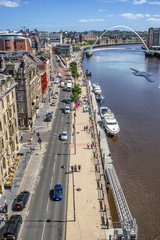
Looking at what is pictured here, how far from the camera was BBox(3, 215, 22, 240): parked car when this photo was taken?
36.0m

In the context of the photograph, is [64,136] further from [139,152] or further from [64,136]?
[139,152]

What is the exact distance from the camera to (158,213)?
4769 centimetres

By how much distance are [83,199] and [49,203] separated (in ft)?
21.3

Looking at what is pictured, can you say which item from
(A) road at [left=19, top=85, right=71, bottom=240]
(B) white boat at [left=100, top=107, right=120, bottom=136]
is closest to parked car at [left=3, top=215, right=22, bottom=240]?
(A) road at [left=19, top=85, right=71, bottom=240]

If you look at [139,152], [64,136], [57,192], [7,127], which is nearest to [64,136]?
[64,136]

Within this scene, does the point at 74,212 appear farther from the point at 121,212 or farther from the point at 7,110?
the point at 7,110

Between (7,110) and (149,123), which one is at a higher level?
(7,110)

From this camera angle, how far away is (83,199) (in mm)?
46062

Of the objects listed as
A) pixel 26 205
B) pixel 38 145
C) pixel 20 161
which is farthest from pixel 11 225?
pixel 38 145

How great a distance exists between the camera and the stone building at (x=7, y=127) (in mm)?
49844

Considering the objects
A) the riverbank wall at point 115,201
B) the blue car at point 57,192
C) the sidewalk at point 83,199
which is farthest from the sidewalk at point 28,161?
the riverbank wall at point 115,201

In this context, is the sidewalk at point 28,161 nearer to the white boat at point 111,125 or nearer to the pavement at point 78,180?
the pavement at point 78,180

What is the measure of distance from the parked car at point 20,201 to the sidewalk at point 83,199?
8208 mm

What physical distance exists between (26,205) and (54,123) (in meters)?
44.1
